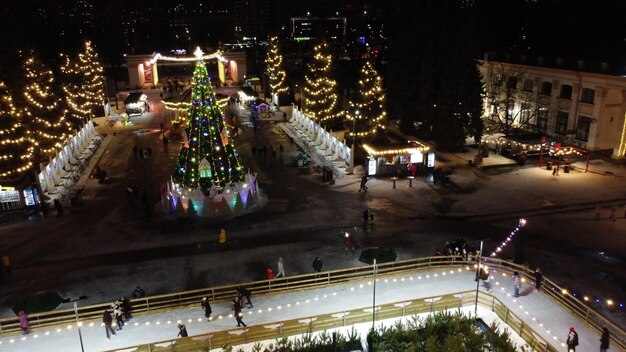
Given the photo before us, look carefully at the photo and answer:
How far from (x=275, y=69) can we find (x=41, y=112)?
3906 centimetres

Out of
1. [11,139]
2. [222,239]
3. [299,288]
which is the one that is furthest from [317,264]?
[11,139]

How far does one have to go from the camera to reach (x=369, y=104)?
146 feet

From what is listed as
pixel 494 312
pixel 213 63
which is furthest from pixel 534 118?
pixel 213 63

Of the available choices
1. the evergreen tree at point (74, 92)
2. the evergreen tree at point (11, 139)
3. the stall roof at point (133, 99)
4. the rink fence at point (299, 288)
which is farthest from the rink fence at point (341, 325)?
the stall roof at point (133, 99)

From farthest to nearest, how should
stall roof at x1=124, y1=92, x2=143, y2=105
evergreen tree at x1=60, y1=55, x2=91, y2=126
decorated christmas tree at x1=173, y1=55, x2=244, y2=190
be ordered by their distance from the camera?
stall roof at x1=124, y1=92, x2=143, y2=105, evergreen tree at x1=60, y1=55, x2=91, y2=126, decorated christmas tree at x1=173, y1=55, x2=244, y2=190

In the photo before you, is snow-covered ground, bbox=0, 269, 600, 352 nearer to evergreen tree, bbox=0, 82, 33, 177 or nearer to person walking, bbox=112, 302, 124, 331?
person walking, bbox=112, 302, 124, 331

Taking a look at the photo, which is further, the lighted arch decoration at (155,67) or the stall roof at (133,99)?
the lighted arch decoration at (155,67)

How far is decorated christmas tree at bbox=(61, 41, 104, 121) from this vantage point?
2019 inches

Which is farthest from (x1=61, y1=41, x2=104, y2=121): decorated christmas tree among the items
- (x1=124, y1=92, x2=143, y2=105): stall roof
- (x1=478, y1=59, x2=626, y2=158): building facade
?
(x1=478, y1=59, x2=626, y2=158): building facade

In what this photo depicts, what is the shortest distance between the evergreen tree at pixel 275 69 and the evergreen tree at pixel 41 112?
31701 mm

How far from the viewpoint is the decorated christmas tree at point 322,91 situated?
4981cm

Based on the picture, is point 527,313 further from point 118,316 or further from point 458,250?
point 118,316

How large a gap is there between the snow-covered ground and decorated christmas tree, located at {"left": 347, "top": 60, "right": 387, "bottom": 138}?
2464cm

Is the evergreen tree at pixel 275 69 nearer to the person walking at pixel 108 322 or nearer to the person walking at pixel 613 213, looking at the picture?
the person walking at pixel 613 213
